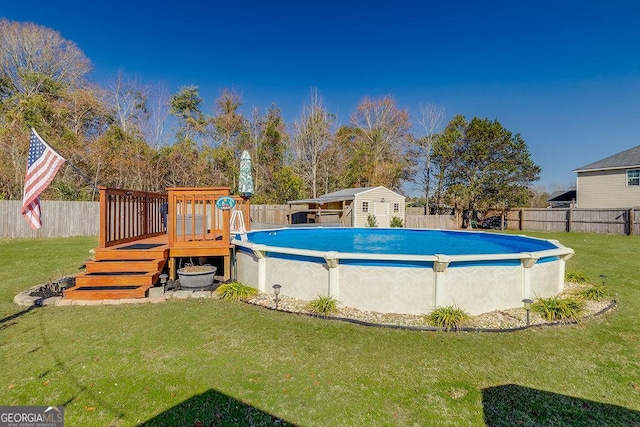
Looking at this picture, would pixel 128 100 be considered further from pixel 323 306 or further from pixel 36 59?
pixel 323 306

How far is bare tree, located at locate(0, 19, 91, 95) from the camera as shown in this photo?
19469 mm

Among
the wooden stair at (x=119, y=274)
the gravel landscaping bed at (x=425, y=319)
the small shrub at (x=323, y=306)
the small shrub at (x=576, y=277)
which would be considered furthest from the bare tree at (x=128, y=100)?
the small shrub at (x=576, y=277)

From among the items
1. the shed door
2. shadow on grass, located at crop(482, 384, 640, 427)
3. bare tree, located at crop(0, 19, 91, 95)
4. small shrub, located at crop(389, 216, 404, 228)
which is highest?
bare tree, located at crop(0, 19, 91, 95)

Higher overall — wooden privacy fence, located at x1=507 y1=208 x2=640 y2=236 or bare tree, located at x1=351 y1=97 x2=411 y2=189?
bare tree, located at x1=351 y1=97 x2=411 y2=189

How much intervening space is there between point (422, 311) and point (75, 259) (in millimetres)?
9689

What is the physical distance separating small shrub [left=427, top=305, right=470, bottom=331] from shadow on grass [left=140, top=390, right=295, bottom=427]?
2588mm

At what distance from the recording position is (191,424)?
7.33 ft

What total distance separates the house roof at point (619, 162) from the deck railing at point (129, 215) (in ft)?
83.2

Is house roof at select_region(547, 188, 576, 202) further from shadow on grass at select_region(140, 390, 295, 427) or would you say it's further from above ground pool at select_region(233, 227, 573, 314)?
shadow on grass at select_region(140, 390, 295, 427)

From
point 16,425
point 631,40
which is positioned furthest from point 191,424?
point 631,40

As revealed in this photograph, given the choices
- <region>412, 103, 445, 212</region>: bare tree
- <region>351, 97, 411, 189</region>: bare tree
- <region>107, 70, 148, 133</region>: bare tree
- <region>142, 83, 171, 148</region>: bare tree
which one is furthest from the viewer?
<region>351, 97, 411, 189</region>: bare tree

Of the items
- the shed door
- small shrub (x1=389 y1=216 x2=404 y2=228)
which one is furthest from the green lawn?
the shed door

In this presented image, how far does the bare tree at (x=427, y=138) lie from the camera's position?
1021 inches

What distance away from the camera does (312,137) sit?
26188 mm
